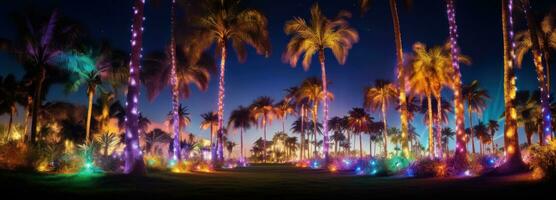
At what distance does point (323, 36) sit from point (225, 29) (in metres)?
8.13

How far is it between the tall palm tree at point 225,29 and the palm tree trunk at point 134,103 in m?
13.9

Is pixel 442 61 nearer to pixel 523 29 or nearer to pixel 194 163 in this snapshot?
pixel 523 29

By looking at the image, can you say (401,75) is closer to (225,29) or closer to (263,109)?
(225,29)

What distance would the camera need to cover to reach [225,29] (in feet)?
114

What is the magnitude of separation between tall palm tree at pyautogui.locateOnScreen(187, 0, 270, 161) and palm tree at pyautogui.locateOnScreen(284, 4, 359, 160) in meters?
3.06

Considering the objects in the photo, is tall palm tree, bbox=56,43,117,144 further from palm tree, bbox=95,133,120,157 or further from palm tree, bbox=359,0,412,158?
palm tree, bbox=359,0,412,158

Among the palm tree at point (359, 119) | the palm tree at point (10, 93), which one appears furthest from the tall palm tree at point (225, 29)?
the palm tree at point (359, 119)

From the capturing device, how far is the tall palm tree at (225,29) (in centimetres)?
3388

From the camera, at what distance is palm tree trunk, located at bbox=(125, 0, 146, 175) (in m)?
18.4

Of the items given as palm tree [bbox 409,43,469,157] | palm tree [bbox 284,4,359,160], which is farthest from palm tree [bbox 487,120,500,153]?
palm tree [bbox 284,4,359,160]

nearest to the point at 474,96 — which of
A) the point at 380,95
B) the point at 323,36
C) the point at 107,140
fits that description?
the point at 380,95

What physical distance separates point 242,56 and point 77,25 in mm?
14238

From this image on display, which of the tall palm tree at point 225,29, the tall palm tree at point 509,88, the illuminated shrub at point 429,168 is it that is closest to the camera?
the tall palm tree at point 509,88

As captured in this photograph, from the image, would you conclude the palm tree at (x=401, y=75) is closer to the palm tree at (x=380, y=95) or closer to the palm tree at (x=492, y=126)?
the palm tree at (x=380, y=95)
